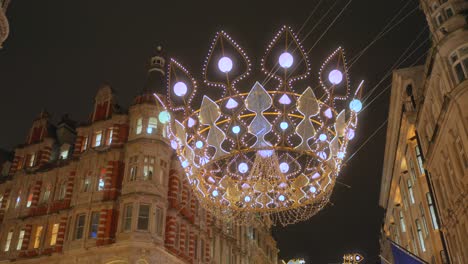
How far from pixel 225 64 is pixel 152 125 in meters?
22.9

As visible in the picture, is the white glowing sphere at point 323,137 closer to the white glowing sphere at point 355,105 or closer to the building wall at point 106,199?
the white glowing sphere at point 355,105

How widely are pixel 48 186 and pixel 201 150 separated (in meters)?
26.2

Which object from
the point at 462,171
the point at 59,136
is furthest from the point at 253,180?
the point at 59,136

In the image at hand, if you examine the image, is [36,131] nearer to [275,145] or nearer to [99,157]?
[99,157]

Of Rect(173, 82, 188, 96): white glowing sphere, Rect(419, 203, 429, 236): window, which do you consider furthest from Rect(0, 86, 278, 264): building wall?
Rect(173, 82, 188, 96): white glowing sphere

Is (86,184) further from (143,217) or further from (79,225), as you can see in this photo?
Answer: (143,217)

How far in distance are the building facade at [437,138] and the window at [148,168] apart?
17655 millimetres

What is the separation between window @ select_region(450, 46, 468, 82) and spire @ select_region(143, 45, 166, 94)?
2233cm

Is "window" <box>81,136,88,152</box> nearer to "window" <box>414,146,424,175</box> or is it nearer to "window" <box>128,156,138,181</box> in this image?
"window" <box>128,156,138,181</box>

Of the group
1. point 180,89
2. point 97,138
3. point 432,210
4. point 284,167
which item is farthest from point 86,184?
point 432,210

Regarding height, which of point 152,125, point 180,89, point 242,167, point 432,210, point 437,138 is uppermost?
point 152,125

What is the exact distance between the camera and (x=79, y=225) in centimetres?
3198

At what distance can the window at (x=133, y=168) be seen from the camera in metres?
31.9

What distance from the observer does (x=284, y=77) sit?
39.5ft
